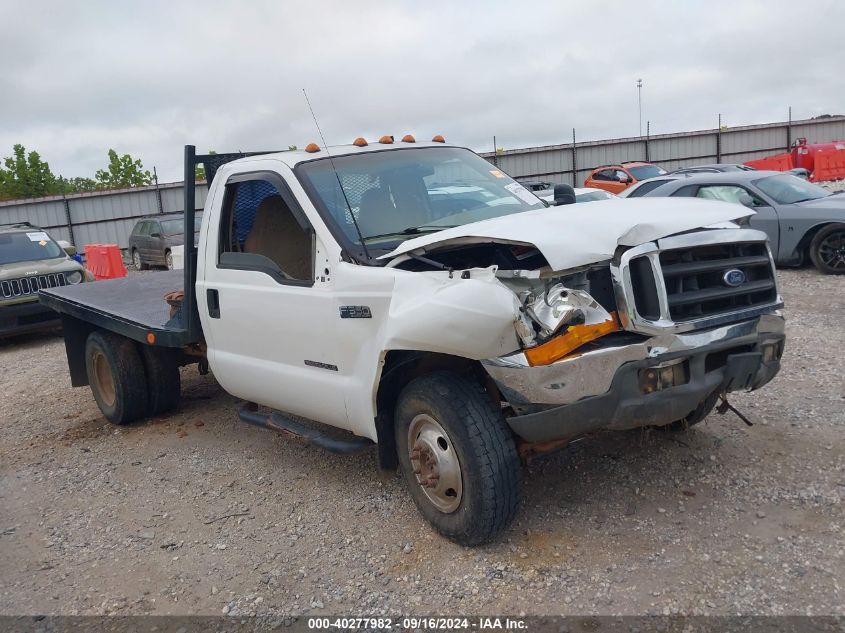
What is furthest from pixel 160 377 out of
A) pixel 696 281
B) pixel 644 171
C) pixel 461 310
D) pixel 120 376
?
pixel 644 171

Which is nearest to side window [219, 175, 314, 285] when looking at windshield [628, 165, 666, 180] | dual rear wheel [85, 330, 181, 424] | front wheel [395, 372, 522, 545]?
front wheel [395, 372, 522, 545]

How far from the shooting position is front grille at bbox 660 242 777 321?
11.6ft

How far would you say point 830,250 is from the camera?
34.2ft

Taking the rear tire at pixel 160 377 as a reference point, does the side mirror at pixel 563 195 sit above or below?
above

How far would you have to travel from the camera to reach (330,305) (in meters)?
4.26

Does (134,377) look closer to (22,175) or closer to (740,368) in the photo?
(740,368)

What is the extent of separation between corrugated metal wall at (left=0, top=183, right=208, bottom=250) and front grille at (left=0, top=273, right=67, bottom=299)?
594 inches

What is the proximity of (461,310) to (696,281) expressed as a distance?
114 cm

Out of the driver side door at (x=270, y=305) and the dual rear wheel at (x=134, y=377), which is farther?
the dual rear wheel at (x=134, y=377)

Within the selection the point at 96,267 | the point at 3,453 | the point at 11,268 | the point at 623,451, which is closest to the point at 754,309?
the point at 623,451

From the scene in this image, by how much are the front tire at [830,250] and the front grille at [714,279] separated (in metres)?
7.40

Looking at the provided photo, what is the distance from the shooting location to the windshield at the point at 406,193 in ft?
14.5

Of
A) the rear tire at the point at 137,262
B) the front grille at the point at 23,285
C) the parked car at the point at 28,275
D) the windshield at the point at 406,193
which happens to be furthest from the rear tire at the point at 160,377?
the rear tire at the point at 137,262

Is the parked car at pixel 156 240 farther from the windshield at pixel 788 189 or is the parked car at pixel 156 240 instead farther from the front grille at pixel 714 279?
the front grille at pixel 714 279
